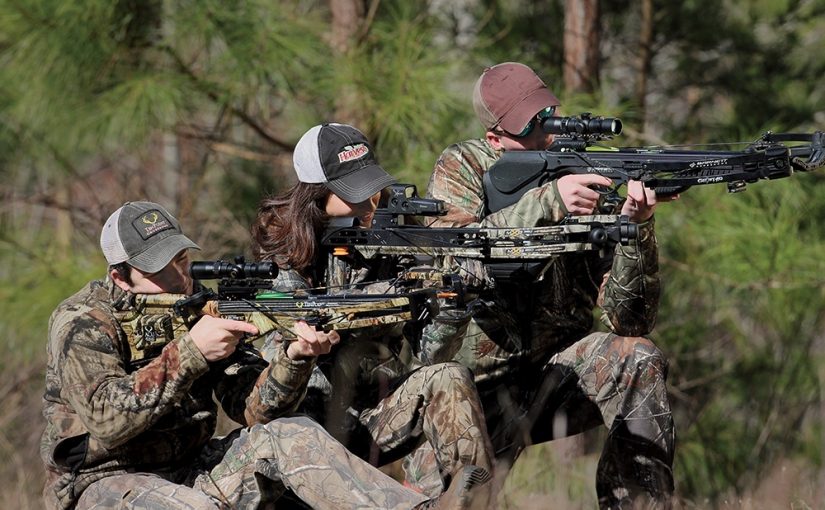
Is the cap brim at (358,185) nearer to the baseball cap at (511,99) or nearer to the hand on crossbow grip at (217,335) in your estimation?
the baseball cap at (511,99)

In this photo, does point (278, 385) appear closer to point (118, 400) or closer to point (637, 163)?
point (118, 400)

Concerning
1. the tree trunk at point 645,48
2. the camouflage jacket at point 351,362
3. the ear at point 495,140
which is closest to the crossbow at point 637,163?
the ear at point 495,140

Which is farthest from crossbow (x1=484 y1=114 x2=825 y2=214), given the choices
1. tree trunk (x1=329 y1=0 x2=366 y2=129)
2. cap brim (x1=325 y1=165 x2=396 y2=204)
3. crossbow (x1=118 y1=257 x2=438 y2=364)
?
tree trunk (x1=329 y1=0 x2=366 y2=129)

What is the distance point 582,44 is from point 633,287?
3.81m

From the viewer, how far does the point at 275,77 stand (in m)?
7.79

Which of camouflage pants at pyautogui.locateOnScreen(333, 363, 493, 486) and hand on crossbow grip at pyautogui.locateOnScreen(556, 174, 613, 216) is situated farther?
hand on crossbow grip at pyautogui.locateOnScreen(556, 174, 613, 216)

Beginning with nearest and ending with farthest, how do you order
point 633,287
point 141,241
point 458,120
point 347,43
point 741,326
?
point 141,241 < point 633,287 < point 458,120 < point 347,43 < point 741,326

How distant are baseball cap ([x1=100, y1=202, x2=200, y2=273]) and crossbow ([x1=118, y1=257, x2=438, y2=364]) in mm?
148

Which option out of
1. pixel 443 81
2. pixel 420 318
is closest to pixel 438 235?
pixel 420 318

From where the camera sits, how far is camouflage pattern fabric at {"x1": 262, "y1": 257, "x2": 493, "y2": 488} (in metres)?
4.33

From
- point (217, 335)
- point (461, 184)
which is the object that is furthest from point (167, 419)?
point (461, 184)

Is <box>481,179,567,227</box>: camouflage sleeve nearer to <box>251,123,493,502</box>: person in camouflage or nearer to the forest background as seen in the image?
<box>251,123,493,502</box>: person in camouflage

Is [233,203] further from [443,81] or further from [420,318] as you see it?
[420,318]

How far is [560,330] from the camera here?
518 centimetres
